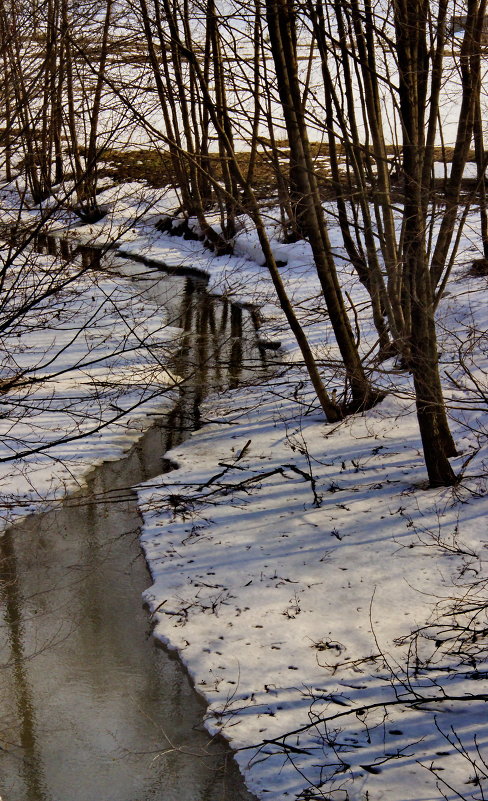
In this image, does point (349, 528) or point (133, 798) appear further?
point (349, 528)

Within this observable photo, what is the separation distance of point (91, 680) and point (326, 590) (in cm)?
182

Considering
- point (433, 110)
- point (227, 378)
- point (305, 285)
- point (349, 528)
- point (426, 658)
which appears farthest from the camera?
point (305, 285)

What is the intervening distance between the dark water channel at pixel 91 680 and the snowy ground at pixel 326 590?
175mm

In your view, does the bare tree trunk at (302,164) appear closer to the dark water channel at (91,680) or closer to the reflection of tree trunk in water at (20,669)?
the dark water channel at (91,680)

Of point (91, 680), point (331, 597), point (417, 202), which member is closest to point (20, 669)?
point (91, 680)

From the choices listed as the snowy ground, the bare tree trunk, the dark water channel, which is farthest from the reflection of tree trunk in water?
the bare tree trunk

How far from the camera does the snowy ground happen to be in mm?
4273

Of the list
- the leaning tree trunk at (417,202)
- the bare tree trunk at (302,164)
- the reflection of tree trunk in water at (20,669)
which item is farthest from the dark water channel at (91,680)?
the bare tree trunk at (302,164)

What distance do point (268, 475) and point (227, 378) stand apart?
149 inches

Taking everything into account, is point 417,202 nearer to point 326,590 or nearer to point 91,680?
point 326,590

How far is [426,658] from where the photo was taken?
494 centimetres

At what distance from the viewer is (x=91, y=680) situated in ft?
16.9

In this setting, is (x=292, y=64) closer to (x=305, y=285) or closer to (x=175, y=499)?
(x=175, y=499)

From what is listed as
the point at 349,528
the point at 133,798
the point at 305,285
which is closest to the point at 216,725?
the point at 133,798
